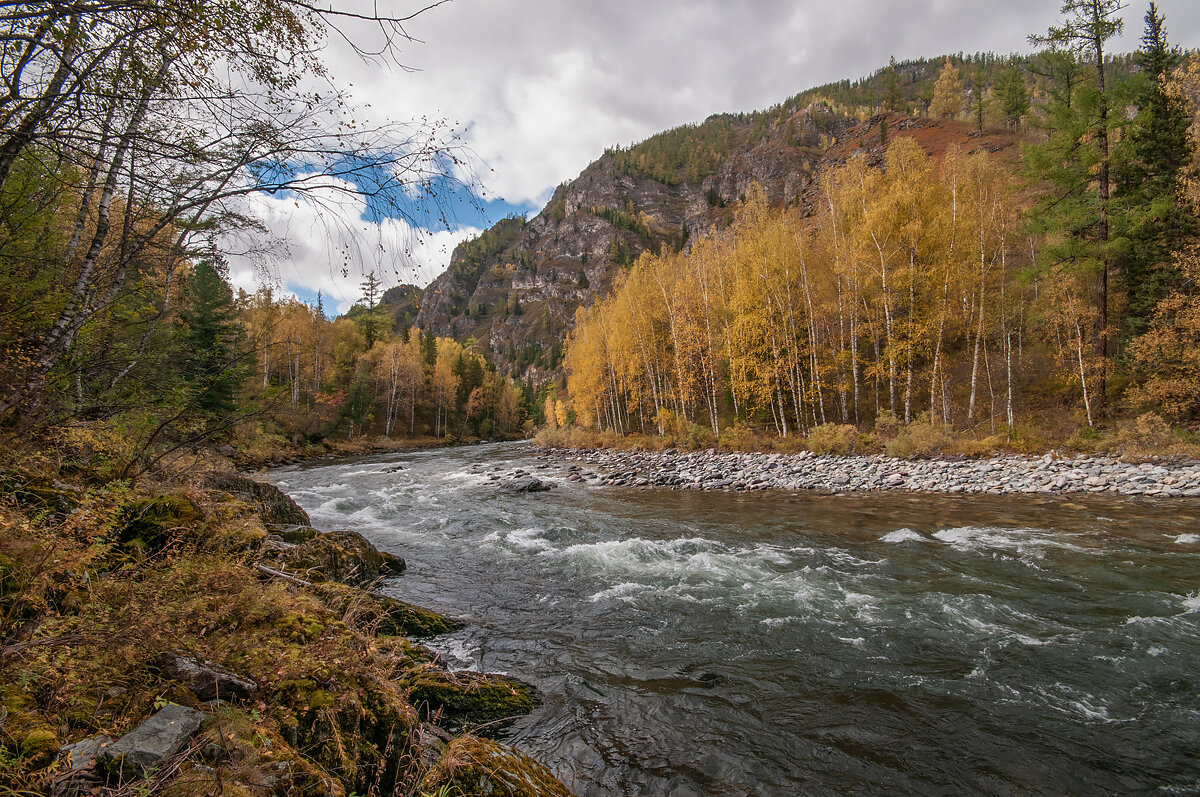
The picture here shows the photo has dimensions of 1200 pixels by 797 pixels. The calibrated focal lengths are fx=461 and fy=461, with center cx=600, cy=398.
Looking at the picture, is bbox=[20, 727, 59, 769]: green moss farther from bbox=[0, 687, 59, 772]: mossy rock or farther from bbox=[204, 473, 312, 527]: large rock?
bbox=[204, 473, 312, 527]: large rock

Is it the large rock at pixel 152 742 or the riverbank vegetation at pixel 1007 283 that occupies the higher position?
the riverbank vegetation at pixel 1007 283

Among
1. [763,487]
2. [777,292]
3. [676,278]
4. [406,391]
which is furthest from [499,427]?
[763,487]

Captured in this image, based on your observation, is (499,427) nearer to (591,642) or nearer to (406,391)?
(406,391)

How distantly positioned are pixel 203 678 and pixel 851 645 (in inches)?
230

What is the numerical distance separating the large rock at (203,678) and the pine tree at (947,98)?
348ft

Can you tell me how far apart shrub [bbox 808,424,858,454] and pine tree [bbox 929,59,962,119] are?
89232 millimetres

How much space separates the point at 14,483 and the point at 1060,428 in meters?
24.4

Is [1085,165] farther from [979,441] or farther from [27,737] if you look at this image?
[27,737]

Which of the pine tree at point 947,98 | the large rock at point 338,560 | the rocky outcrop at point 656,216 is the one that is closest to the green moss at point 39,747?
the large rock at point 338,560

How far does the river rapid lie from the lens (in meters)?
3.52

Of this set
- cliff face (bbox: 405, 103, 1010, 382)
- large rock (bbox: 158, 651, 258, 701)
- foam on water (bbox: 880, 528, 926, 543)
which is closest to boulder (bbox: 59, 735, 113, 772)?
large rock (bbox: 158, 651, 258, 701)

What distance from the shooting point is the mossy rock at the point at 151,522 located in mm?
4254

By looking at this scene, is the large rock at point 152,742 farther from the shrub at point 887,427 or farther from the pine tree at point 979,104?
the pine tree at point 979,104

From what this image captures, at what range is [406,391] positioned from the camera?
5056 centimetres
